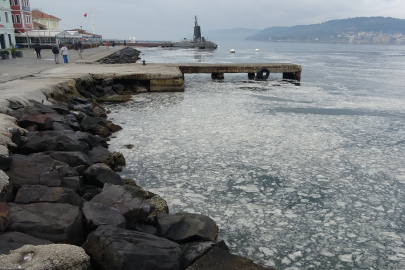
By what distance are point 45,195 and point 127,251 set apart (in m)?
1.62

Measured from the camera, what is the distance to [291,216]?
5.00 metres

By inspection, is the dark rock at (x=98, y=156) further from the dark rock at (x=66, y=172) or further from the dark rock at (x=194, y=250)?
the dark rock at (x=194, y=250)

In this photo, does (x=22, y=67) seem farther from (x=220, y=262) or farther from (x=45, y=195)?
(x=220, y=262)

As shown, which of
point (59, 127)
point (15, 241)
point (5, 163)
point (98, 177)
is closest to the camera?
point (15, 241)

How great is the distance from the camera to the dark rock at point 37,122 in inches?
271

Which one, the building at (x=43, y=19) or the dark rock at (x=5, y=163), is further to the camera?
the building at (x=43, y=19)

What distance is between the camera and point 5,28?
37.3 meters

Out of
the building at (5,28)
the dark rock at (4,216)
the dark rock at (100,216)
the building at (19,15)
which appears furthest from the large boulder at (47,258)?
the building at (19,15)

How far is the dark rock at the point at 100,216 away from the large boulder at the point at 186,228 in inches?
22.5

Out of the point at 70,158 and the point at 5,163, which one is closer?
the point at 5,163

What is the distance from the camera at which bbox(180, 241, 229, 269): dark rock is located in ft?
11.4

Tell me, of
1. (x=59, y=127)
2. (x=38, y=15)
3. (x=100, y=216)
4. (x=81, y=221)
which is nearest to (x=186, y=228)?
(x=100, y=216)

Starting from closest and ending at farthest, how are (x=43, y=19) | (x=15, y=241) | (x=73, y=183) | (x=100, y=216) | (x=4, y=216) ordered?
1. (x=15, y=241)
2. (x=4, y=216)
3. (x=100, y=216)
4. (x=73, y=183)
5. (x=43, y=19)

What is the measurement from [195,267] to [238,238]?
1276 millimetres
